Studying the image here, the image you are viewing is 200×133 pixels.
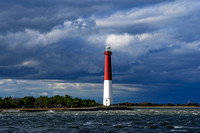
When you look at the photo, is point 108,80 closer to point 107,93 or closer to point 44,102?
point 107,93

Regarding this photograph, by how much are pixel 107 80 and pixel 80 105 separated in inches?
→ 1674

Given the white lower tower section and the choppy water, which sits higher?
the white lower tower section

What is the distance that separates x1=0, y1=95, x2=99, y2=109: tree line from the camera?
14262cm

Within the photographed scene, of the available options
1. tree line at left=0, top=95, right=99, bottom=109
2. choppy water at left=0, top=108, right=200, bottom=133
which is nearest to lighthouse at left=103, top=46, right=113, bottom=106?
tree line at left=0, top=95, right=99, bottom=109

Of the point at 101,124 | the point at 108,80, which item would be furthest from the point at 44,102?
the point at 101,124

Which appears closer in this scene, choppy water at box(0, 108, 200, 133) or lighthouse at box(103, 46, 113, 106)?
choppy water at box(0, 108, 200, 133)

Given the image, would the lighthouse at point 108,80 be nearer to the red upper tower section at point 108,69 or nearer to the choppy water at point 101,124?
the red upper tower section at point 108,69

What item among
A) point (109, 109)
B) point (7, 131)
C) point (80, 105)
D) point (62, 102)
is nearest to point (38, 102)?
point (62, 102)

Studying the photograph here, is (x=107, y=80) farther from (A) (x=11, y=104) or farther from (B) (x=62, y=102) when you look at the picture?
(A) (x=11, y=104)

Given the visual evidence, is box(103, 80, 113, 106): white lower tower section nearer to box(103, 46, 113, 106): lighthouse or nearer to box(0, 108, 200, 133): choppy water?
box(103, 46, 113, 106): lighthouse

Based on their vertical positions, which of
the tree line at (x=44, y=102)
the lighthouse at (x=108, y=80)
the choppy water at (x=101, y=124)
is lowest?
the choppy water at (x=101, y=124)

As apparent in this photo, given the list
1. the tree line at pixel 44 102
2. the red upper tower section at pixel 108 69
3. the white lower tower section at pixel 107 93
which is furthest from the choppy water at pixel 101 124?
the tree line at pixel 44 102

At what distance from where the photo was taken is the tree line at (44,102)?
5615 inches

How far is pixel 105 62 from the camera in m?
111
